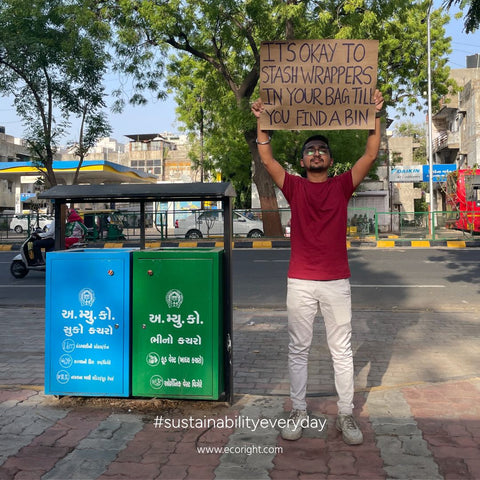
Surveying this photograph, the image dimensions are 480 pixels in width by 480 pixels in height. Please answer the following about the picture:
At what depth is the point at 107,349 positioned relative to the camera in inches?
150

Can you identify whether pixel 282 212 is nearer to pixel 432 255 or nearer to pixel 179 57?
pixel 432 255

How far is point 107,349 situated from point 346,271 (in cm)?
180

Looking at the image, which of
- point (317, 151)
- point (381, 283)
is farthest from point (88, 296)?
point (381, 283)

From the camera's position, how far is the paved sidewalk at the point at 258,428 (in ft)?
9.68

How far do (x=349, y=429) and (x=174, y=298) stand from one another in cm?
146

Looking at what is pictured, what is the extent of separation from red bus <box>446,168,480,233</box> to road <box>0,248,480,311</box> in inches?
232

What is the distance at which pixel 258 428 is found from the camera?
3500 millimetres

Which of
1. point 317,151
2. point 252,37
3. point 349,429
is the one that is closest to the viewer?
point 349,429

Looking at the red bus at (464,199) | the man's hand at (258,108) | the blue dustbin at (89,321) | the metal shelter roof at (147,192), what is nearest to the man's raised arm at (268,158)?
the man's hand at (258,108)

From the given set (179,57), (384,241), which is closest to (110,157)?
(179,57)

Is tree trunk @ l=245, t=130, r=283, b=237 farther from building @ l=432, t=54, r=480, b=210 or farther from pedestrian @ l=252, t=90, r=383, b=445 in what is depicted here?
pedestrian @ l=252, t=90, r=383, b=445

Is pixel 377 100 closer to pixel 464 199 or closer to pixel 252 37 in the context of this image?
pixel 252 37

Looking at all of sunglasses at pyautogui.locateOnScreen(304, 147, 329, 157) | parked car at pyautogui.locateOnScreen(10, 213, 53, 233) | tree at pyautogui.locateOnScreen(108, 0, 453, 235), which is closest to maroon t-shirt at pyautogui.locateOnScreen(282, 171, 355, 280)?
sunglasses at pyautogui.locateOnScreen(304, 147, 329, 157)

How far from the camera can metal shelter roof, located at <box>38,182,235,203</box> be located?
374 cm
